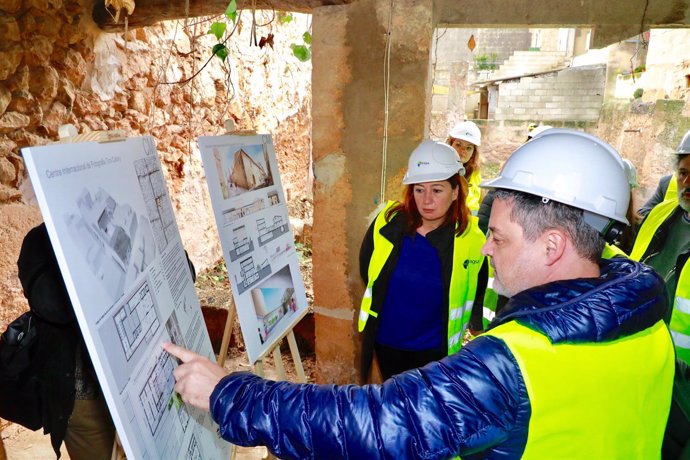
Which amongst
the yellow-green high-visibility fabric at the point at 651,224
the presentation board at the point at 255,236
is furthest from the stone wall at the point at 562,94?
the presentation board at the point at 255,236

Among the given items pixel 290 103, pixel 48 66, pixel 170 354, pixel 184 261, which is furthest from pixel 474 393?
pixel 290 103

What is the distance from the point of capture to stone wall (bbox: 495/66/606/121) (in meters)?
13.0

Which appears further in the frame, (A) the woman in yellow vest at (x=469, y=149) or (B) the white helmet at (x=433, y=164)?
(A) the woman in yellow vest at (x=469, y=149)

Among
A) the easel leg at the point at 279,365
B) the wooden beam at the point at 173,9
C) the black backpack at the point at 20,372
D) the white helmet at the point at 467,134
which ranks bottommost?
the easel leg at the point at 279,365

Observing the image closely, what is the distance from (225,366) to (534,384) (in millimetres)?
3608

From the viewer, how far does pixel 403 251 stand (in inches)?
91.7

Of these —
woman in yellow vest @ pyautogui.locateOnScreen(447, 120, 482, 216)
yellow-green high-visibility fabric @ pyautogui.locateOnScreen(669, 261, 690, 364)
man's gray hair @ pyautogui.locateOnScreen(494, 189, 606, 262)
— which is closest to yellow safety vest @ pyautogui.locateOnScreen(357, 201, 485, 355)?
yellow-green high-visibility fabric @ pyautogui.locateOnScreen(669, 261, 690, 364)

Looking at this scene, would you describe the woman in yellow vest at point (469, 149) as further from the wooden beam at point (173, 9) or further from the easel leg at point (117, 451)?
the easel leg at point (117, 451)

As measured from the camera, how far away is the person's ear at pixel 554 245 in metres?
1.06

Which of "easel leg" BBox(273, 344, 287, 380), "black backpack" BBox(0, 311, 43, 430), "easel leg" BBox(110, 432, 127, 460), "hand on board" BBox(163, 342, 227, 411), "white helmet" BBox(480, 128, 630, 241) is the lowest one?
"easel leg" BBox(273, 344, 287, 380)

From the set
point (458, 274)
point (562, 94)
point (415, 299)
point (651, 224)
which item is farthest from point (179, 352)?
point (562, 94)

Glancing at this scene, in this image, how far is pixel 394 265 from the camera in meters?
2.31

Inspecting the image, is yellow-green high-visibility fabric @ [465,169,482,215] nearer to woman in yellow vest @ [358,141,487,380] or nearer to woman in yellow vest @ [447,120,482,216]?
woman in yellow vest @ [447,120,482,216]

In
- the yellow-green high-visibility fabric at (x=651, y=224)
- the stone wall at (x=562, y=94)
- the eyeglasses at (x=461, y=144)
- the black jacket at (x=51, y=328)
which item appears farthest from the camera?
the stone wall at (x=562, y=94)
